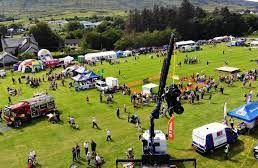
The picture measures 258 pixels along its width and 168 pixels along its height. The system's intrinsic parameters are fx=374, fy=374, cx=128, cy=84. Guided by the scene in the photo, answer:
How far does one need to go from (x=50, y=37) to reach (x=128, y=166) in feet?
275

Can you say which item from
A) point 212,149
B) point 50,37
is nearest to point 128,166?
point 212,149

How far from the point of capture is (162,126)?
31625mm

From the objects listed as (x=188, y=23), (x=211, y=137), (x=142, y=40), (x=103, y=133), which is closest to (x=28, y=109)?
(x=103, y=133)

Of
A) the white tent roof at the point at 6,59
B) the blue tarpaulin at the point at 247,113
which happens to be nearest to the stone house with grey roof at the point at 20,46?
the white tent roof at the point at 6,59

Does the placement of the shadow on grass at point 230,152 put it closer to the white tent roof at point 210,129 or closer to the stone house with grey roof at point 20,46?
the white tent roof at point 210,129

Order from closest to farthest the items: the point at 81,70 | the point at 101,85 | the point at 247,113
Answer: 1. the point at 247,113
2. the point at 101,85
3. the point at 81,70

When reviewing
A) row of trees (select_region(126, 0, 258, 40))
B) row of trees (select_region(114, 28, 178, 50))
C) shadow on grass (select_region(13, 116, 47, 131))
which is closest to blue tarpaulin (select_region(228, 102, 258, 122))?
shadow on grass (select_region(13, 116, 47, 131))

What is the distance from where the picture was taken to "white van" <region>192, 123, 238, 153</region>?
25384 mm

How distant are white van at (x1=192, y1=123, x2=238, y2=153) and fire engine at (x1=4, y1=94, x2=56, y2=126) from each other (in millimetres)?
16179

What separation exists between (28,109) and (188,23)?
77945mm

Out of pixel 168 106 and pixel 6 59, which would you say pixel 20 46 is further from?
pixel 168 106

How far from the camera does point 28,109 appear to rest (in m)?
35.0

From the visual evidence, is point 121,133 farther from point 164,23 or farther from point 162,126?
point 164,23

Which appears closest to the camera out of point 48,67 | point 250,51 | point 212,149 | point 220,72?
point 212,149
